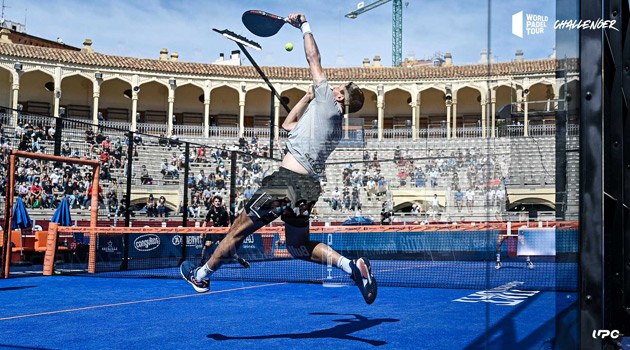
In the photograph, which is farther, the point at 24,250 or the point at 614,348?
the point at 24,250

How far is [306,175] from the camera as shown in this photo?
4730mm

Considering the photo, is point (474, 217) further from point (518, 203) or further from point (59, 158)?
point (59, 158)

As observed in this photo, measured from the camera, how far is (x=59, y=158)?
1145cm

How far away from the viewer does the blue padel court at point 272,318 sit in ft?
7.88

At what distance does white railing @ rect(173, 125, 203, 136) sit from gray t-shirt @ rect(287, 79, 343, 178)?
8150mm

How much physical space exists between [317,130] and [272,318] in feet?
8.56

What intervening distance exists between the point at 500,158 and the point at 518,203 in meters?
0.19

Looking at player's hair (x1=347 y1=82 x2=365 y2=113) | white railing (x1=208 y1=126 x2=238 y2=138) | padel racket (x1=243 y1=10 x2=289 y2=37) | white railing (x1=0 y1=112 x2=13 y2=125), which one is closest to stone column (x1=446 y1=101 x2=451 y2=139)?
player's hair (x1=347 y1=82 x2=365 y2=113)

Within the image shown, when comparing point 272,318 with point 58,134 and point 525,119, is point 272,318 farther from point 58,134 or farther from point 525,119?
point 58,134

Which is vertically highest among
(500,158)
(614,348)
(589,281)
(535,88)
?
(535,88)

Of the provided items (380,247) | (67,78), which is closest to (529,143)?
(380,247)

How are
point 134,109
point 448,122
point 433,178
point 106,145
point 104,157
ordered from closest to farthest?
point 448,122, point 433,178, point 106,145, point 104,157, point 134,109

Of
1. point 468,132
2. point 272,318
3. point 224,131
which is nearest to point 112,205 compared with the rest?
point 224,131

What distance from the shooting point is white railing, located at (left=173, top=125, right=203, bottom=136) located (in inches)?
499
